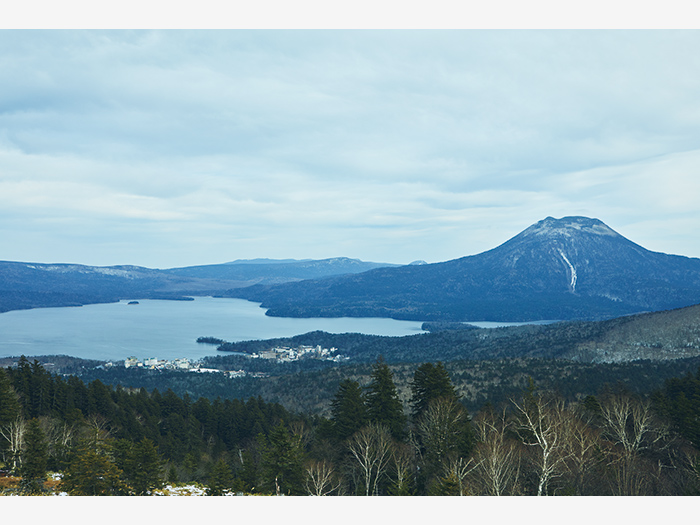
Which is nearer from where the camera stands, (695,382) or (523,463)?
(523,463)

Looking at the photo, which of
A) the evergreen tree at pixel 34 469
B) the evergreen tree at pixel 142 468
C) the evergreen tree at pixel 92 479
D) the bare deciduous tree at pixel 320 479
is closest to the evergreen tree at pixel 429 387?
the bare deciduous tree at pixel 320 479

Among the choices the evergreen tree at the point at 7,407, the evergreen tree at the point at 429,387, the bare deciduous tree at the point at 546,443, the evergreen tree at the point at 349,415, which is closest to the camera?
the bare deciduous tree at the point at 546,443

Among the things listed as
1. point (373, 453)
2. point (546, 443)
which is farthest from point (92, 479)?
point (546, 443)

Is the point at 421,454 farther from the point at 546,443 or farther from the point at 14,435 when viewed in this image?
the point at 14,435

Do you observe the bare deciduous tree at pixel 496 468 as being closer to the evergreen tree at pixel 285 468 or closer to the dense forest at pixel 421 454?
the dense forest at pixel 421 454

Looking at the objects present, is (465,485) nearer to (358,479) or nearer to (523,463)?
(523,463)

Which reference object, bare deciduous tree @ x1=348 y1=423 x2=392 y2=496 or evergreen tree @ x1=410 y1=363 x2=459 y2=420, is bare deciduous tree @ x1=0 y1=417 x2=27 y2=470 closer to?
bare deciduous tree @ x1=348 y1=423 x2=392 y2=496

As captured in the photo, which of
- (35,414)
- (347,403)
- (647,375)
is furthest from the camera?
(647,375)

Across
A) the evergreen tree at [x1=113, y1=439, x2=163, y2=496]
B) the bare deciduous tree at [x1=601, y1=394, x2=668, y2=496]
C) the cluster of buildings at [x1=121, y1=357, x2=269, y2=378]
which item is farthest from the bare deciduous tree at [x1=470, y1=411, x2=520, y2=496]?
the cluster of buildings at [x1=121, y1=357, x2=269, y2=378]

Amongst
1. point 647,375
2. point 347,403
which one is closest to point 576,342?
point 647,375
